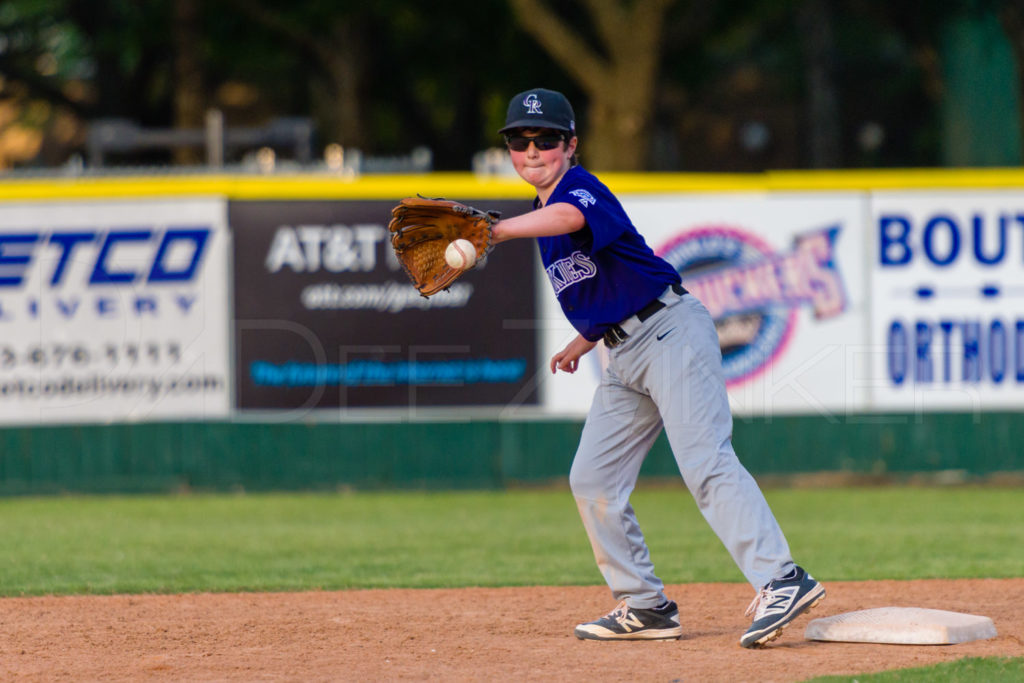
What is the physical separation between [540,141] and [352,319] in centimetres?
550

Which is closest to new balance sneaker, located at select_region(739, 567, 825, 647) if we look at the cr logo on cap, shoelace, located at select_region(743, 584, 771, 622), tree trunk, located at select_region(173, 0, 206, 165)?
shoelace, located at select_region(743, 584, 771, 622)

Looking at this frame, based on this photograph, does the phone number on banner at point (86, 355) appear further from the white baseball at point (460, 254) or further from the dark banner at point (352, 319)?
the white baseball at point (460, 254)

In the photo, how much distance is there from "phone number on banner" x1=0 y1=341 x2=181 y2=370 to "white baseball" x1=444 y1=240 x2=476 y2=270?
6.09m

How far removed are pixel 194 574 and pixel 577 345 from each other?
2744 mm

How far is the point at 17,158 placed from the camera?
115 feet

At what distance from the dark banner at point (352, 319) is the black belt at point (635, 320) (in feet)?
16.9

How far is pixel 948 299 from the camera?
33.1ft

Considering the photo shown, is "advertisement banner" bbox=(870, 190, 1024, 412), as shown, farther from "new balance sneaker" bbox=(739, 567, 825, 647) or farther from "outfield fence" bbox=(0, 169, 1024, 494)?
"new balance sneaker" bbox=(739, 567, 825, 647)

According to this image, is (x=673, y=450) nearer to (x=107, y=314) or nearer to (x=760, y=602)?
Answer: (x=760, y=602)

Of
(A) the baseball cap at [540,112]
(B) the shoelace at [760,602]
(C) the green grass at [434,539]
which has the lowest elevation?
(C) the green grass at [434,539]

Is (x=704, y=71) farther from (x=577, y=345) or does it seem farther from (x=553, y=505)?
(x=577, y=345)

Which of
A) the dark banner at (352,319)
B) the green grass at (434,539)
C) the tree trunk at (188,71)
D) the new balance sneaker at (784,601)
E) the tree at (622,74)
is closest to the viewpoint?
the new balance sneaker at (784,601)

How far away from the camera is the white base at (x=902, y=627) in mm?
4934

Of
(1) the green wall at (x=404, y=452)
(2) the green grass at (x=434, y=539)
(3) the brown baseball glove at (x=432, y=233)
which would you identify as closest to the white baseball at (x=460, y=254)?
(3) the brown baseball glove at (x=432, y=233)
